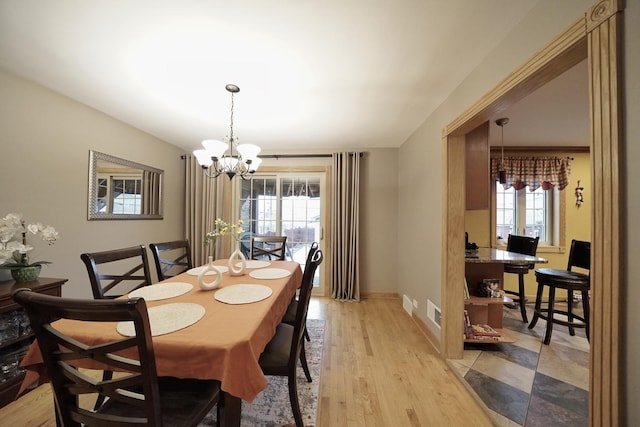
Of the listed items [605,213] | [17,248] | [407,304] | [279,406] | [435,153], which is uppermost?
[435,153]

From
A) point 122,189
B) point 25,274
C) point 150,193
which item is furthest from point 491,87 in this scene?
point 150,193

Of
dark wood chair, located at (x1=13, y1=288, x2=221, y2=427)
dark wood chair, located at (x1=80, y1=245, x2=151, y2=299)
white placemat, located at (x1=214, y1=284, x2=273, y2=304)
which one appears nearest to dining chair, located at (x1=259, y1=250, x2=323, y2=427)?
white placemat, located at (x1=214, y1=284, x2=273, y2=304)

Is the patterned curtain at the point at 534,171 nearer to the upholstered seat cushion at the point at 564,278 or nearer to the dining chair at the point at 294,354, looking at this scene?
the upholstered seat cushion at the point at 564,278

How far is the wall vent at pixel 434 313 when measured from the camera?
2.17m

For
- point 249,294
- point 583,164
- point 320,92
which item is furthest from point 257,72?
point 583,164

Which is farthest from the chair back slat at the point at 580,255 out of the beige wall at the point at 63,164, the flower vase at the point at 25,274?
the beige wall at the point at 63,164

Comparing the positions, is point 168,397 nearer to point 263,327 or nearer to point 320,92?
point 263,327

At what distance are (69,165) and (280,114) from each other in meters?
2.03

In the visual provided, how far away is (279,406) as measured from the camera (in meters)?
1.56

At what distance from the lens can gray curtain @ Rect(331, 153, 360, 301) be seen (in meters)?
3.51

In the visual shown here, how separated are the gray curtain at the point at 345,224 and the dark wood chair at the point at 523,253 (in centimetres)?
186

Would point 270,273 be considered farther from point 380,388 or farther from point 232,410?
point 380,388

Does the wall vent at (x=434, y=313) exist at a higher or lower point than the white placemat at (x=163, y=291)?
lower

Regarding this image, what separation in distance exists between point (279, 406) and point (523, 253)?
131 inches
